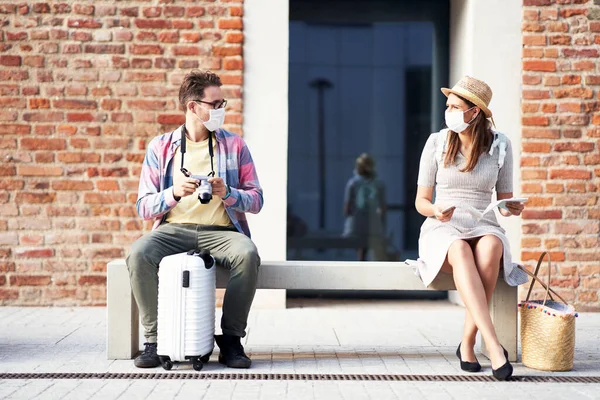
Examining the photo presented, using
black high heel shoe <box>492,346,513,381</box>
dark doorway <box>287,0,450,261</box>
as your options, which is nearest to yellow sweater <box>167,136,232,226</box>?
black high heel shoe <box>492,346,513,381</box>

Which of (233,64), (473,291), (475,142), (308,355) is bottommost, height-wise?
(308,355)

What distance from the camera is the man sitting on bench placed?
423 centimetres

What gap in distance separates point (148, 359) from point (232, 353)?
0.43 meters

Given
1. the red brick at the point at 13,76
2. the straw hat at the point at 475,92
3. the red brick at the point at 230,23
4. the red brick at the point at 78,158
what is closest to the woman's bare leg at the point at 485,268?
the straw hat at the point at 475,92

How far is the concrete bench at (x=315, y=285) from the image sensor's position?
4.40 meters

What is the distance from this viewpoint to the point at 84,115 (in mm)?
6457

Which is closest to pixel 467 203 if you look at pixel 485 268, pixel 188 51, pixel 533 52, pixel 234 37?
pixel 485 268

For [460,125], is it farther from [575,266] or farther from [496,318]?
[575,266]

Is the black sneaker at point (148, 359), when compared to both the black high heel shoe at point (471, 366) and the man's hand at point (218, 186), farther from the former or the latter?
the black high heel shoe at point (471, 366)

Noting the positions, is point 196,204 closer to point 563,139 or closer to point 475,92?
point 475,92

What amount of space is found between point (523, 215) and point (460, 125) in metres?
2.37

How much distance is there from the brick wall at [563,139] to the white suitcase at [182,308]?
3.24 meters

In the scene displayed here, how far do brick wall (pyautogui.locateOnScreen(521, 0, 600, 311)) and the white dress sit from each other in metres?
2.08

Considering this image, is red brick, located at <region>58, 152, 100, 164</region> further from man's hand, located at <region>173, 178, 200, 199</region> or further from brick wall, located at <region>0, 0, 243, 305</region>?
man's hand, located at <region>173, 178, 200, 199</region>
